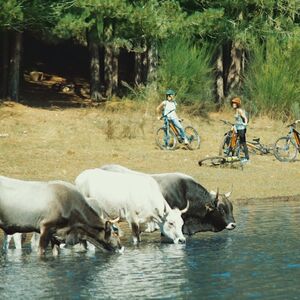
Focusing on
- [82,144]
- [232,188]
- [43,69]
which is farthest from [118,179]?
[43,69]

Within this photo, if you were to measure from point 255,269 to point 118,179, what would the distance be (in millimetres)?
3676

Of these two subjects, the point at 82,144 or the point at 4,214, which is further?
the point at 82,144

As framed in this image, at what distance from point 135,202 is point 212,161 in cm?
1200

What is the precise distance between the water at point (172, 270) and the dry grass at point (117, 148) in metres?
7.08

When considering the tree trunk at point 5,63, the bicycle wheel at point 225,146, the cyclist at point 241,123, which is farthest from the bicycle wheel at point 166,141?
the tree trunk at point 5,63

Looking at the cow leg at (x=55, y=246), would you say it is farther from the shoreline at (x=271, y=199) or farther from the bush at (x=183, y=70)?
the bush at (x=183, y=70)

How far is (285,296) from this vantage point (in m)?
13.4

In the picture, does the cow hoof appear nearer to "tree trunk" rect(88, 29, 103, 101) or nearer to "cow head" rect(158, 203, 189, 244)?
"cow head" rect(158, 203, 189, 244)

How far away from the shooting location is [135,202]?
1795 cm

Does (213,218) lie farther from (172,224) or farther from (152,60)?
(152,60)

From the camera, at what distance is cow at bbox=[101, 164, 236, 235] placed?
18953 millimetres

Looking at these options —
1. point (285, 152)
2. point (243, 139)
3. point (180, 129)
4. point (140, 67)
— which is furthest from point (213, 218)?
point (140, 67)

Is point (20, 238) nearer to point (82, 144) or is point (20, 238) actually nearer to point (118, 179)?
point (118, 179)

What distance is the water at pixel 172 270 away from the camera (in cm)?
1370
